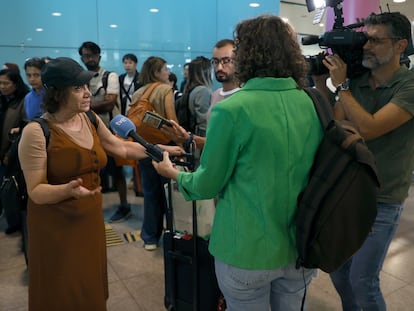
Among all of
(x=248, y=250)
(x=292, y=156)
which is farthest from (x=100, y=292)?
(x=292, y=156)

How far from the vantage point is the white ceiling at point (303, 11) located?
790 cm

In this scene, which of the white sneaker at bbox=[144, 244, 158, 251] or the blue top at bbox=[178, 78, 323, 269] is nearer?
the blue top at bbox=[178, 78, 323, 269]

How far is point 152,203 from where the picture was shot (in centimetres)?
319

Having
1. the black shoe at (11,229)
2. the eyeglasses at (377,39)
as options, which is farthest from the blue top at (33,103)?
the eyeglasses at (377,39)

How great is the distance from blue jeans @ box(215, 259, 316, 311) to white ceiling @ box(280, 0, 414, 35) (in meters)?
7.52

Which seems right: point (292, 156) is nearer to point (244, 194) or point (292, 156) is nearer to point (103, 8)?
point (244, 194)

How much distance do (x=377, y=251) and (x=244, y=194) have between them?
88 centimetres

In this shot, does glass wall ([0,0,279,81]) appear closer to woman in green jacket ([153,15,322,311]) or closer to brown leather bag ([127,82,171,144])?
brown leather bag ([127,82,171,144])

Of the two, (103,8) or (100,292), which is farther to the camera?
(103,8)

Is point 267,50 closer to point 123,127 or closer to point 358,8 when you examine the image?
point 123,127

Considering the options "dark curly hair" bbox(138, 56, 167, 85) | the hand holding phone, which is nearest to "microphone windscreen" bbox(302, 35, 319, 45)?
the hand holding phone

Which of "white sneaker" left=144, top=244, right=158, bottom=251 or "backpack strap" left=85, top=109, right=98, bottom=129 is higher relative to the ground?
"backpack strap" left=85, top=109, right=98, bottom=129

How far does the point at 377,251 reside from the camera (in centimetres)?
169

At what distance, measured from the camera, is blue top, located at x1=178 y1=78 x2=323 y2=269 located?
1.12 m
